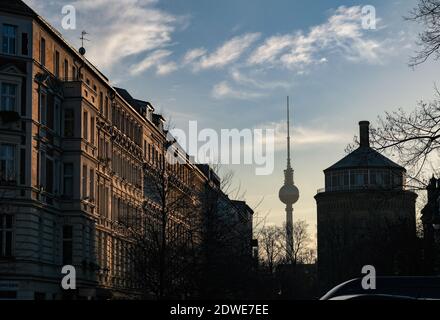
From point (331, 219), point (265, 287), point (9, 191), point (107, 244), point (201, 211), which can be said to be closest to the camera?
point (9, 191)

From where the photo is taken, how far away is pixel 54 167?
163 feet

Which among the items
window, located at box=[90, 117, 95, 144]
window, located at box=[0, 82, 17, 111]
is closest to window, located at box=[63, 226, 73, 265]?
window, located at box=[90, 117, 95, 144]

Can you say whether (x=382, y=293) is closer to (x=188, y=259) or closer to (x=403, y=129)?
(x=403, y=129)

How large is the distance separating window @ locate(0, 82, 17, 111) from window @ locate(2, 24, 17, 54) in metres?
1.89

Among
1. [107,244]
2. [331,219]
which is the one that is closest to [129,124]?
[107,244]

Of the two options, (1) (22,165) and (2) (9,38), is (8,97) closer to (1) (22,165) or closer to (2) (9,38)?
(2) (9,38)

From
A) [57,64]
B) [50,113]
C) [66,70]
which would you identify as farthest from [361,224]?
[50,113]

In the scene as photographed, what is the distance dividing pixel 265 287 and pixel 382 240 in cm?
1275

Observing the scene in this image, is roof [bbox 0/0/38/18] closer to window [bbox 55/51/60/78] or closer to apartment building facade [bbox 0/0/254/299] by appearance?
apartment building facade [bbox 0/0/254/299]

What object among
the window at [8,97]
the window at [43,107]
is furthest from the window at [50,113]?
the window at [8,97]

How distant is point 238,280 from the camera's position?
45375 mm

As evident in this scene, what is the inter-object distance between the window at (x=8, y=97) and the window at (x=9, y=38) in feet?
6.21

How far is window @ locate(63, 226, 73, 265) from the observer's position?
50.7m

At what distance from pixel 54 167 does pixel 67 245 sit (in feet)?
15.2
